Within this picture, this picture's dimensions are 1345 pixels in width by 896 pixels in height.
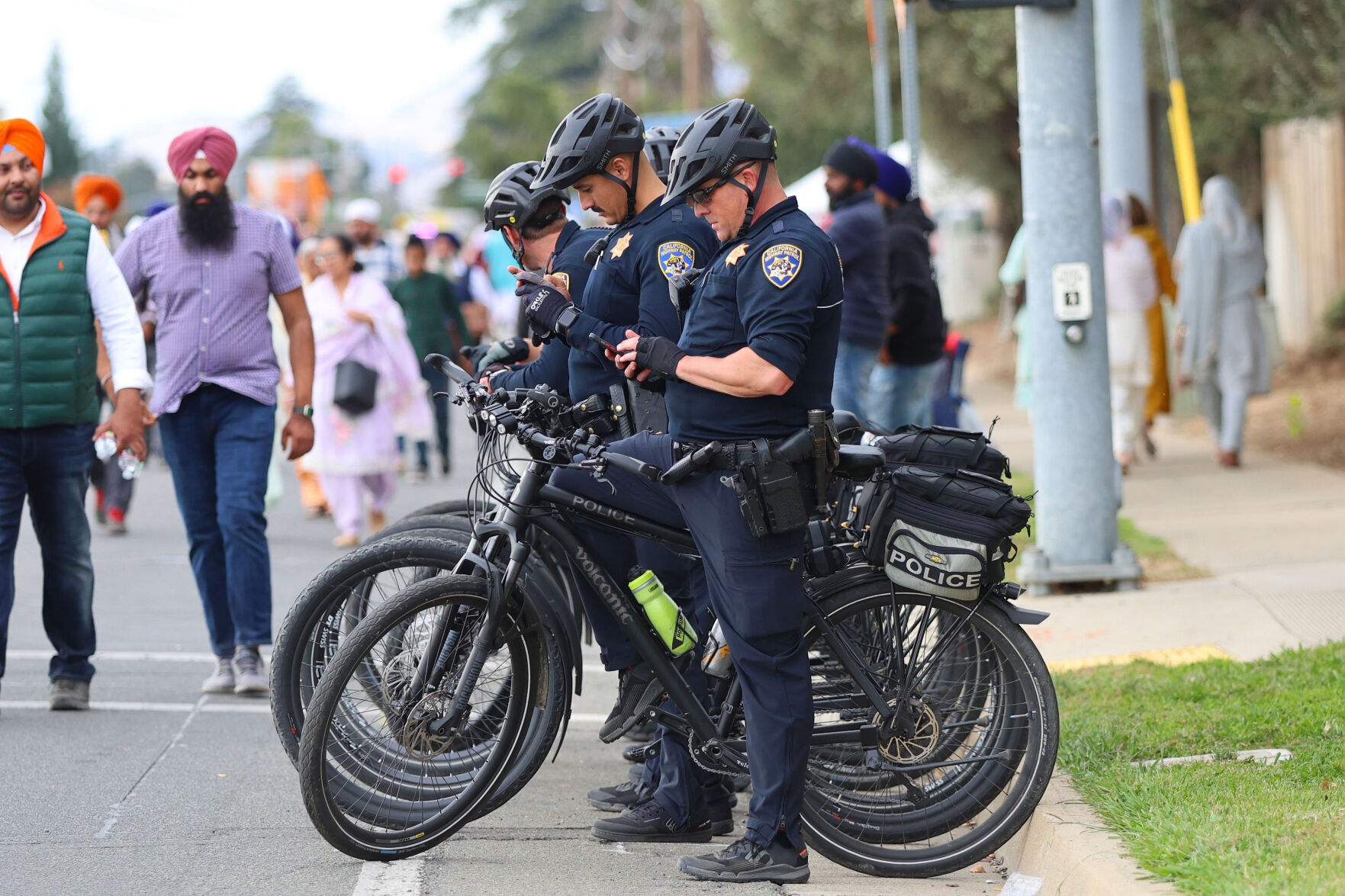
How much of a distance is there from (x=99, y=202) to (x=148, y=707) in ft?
18.0

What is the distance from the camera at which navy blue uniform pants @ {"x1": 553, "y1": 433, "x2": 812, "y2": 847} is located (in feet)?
14.6

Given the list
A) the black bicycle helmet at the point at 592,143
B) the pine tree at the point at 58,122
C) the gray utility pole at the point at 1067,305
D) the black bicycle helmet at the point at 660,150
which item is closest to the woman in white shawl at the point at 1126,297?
the gray utility pole at the point at 1067,305

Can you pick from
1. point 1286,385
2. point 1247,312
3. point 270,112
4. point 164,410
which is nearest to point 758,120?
point 164,410

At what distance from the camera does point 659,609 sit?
→ 4.80 metres

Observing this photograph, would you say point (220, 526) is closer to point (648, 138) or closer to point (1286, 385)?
point (648, 138)

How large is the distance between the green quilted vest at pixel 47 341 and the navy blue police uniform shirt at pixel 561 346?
1943 millimetres

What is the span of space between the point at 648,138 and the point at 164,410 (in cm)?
215

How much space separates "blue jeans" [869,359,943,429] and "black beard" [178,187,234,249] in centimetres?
408

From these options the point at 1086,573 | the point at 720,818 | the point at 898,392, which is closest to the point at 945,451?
the point at 720,818

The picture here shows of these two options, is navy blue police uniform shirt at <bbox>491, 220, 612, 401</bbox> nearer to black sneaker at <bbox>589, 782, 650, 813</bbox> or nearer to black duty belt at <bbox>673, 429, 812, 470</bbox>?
black duty belt at <bbox>673, 429, 812, 470</bbox>

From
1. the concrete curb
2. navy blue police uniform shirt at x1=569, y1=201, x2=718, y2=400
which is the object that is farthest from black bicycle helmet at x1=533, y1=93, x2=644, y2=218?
the concrete curb

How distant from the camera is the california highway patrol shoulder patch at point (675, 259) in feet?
15.3

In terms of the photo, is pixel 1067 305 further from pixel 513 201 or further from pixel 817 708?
pixel 817 708

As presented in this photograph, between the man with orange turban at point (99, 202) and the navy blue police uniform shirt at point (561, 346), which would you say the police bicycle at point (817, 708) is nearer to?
the navy blue police uniform shirt at point (561, 346)
